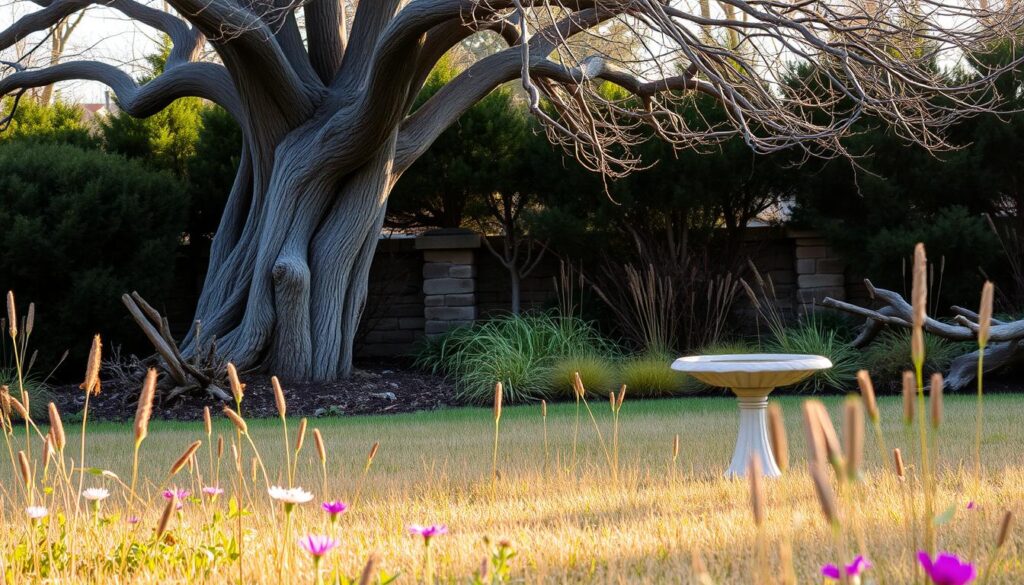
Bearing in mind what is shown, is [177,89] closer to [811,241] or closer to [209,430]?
[811,241]

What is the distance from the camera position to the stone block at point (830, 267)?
1199cm

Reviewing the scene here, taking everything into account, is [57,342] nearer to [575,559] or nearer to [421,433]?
[421,433]

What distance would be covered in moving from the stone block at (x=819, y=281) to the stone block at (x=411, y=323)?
4829mm

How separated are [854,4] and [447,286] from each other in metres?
6.27

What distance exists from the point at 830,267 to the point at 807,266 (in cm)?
26

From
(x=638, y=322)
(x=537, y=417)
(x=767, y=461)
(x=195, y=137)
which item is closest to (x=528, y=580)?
(x=767, y=461)

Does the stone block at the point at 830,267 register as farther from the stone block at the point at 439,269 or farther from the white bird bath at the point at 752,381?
the white bird bath at the point at 752,381

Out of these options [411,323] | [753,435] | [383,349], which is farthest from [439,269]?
[753,435]

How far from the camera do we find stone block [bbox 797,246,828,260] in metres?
12.0

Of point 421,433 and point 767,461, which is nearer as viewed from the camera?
point 767,461

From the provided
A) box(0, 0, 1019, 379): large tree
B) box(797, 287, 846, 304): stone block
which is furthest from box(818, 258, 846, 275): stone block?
box(0, 0, 1019, 379): large tree

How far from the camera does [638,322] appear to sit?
456 inches

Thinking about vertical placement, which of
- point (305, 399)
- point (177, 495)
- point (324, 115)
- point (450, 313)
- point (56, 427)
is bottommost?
point (305, 399)

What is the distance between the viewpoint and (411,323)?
1333 centimetres
